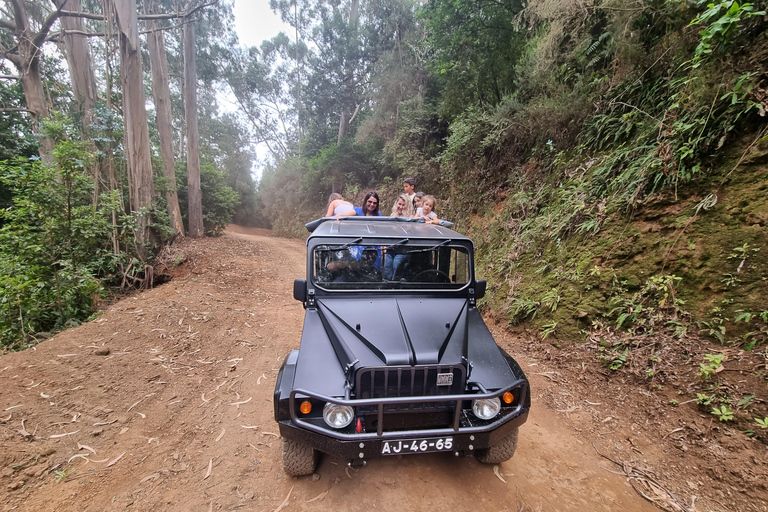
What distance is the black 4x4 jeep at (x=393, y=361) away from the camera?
7.08 feet

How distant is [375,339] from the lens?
2600 mm

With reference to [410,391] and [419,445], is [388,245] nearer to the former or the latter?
[410,391]

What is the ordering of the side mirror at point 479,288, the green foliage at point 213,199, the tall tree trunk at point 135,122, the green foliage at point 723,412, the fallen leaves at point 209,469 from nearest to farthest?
the fallen leaves at point 209,469 < the green foliage at point 723,412 < the side mirror at point 479,288 < the tall tree trunk at point 135,122 < the green foliage at point 213,199

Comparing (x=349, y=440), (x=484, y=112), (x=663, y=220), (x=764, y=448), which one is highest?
(x=484, y=112)

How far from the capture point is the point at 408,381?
2.39 meters

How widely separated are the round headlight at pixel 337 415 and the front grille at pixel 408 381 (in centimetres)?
16

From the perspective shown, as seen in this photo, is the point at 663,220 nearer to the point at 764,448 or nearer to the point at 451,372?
the point at 764,448

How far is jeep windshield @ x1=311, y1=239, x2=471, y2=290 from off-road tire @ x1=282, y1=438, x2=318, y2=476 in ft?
4.41

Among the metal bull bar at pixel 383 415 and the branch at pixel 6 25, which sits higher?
the branch at pixel 6 25

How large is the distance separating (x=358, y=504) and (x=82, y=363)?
13.0ft

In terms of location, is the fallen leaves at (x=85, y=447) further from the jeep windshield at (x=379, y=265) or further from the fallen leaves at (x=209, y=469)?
the jeep windshield at (x=379, y=265)

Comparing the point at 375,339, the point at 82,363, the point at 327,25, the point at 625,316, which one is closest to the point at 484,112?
the point at 625,316

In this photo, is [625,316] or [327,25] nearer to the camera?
[625,316]

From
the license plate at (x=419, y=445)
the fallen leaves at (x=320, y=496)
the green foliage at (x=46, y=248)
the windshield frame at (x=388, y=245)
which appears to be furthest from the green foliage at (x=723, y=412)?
the green foliage at (x=46, y=248)
